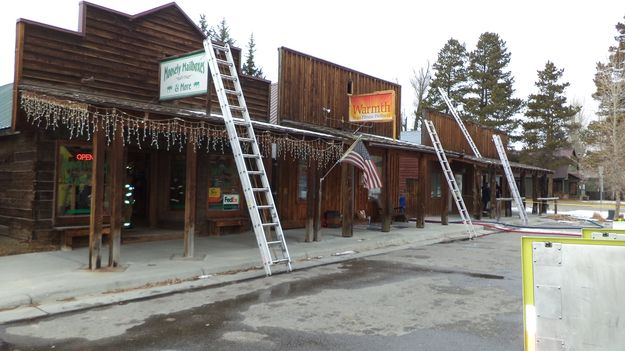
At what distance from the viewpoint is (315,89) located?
16.6 m

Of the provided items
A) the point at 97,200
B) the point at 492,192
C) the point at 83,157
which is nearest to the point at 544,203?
the point at 492,192

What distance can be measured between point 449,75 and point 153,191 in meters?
46.9

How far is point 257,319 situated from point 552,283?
375 centimetres

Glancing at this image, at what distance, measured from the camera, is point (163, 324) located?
5.96 m

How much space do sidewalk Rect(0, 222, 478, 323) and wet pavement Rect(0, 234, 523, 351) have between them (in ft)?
1.75

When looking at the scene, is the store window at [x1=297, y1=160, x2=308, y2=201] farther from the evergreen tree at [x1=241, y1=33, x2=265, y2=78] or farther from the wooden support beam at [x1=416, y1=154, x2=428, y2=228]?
the evergreen tree at [x1=241, y1=33, x2=265, y2=78]

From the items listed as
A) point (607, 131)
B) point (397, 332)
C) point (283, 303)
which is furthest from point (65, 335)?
point (607, 131)

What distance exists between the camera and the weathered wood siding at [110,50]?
10359 millimetres

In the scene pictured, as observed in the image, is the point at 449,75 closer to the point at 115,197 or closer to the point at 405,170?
the point at 405,170

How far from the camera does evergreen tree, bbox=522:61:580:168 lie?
1917 inches

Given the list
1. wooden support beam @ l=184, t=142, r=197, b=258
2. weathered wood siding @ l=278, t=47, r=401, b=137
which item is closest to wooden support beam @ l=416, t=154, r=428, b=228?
weathered wood siding @ l=278, t=47, r=401, b=137

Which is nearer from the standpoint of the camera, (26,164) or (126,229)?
(26,164)

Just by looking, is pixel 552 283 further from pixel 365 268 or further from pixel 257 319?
pixel 365 268

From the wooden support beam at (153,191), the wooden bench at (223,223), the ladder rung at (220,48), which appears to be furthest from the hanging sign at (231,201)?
the ladder rung at (220,48)
